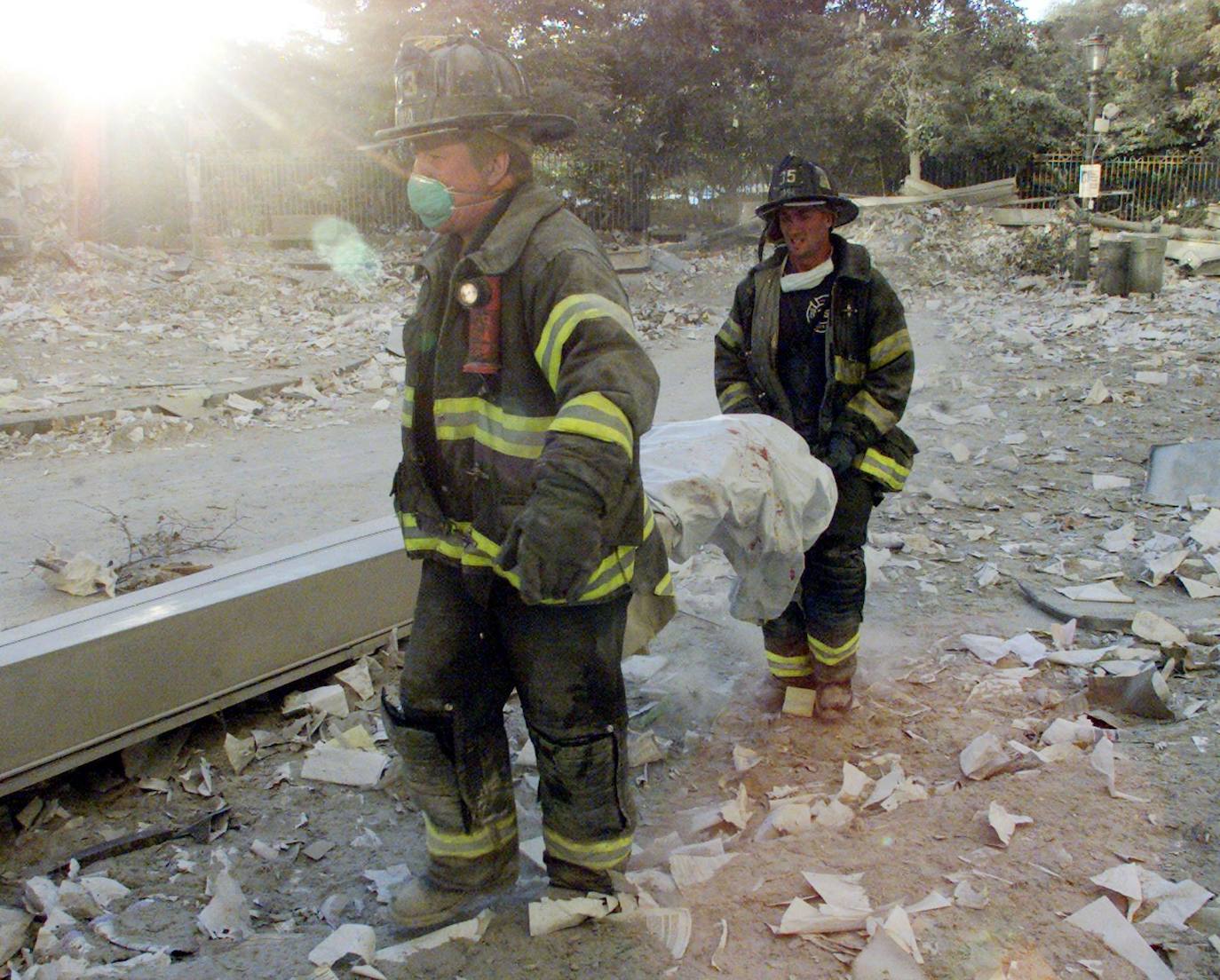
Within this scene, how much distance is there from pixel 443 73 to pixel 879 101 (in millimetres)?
24660

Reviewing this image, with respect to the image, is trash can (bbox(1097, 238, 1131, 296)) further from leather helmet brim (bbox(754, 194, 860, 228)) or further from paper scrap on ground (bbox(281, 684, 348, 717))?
paper scrap on ground (bbox(281, 684, 348, 717))

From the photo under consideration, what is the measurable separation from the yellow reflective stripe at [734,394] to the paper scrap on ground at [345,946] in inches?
83.3

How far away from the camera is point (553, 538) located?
2119 millimetres

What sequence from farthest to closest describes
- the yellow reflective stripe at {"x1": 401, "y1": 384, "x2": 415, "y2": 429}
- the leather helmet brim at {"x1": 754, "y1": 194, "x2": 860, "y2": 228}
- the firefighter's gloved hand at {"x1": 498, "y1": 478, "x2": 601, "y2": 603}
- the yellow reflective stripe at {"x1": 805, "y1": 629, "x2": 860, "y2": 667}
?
the yellow reflective stripe at {"x1": 805, "y1": 629, "x2": 860, "y2": 667}, the leather helmet brim at {"x1": 754, "y1": 194, "x2": 860, "y2": 228}, the yellow reflective stripe at {"x1": 401, "y1": 384, "x2": 415, "y2": 429}, the firefighter's gloved hand at {"x1": 498, "y1": 478, "x2": 601, "y2": 603}

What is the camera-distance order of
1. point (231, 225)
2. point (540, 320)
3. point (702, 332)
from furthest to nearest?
point (231, 225) < point (702, 332) < point (540, 320)

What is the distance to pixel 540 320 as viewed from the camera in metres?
2.30

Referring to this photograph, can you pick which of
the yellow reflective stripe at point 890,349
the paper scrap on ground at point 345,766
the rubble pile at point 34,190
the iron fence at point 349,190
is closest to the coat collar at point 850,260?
the yellow reflective stripe at point 890,349

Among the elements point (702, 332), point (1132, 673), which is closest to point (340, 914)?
point (1132, 673)

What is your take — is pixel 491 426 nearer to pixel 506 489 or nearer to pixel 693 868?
pixel 506 489

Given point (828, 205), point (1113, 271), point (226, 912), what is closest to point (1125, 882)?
point (828, 205)

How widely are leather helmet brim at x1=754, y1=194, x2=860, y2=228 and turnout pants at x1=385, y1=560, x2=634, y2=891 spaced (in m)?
1.66

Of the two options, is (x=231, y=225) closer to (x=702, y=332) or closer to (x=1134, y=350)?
(x=702, y=332)

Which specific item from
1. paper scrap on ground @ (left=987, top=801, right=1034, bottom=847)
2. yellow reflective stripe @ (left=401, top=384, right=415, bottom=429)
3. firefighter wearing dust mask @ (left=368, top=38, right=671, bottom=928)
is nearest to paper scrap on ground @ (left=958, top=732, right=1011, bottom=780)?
paper scrap on ground @ (left=987, top=801, right=1034, bottom=847)

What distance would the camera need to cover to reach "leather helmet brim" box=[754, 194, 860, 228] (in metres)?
3.50
